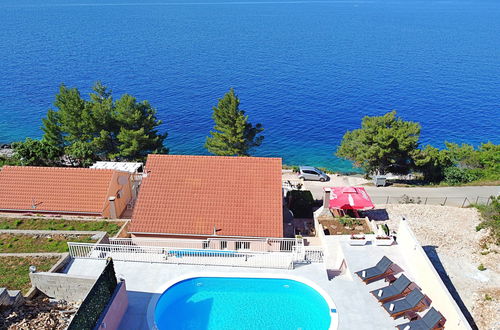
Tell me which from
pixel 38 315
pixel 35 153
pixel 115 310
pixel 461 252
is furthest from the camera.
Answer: pixel 35 153

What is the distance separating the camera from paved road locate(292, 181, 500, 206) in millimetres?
31125

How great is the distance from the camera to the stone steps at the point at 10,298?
1599 cm

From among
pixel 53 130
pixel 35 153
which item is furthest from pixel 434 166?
pixel 53 130

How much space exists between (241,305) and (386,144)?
2130 cm

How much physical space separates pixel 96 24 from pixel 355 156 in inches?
5744

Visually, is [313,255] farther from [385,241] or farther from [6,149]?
[6,149]

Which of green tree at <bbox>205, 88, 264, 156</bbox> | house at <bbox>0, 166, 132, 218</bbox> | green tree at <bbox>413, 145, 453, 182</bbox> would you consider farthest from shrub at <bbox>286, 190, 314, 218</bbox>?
green tree at <bbox>413, 145, 453, 182</bbox>

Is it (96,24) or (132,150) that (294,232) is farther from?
(96,24)

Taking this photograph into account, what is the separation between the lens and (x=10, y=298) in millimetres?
16391

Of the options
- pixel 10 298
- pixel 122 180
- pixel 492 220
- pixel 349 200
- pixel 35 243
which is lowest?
pixel 492 220

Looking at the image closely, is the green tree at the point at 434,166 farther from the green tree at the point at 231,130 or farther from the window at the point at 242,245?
the window at the point at 242,245

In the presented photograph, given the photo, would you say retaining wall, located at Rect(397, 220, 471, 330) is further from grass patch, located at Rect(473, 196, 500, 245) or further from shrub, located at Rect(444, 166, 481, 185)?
shrub, located at Rect(444, 166, 481, 185)

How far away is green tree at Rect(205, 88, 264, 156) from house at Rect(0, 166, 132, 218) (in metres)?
11.7

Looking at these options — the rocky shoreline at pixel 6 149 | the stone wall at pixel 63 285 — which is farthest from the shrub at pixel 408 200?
the rocky shoreline at pixel 6 149
